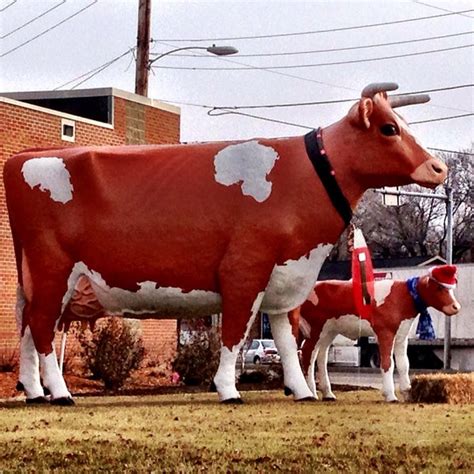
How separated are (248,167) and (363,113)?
1.39 meters

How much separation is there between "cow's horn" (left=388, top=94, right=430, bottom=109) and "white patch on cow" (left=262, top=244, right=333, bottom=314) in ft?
5.98

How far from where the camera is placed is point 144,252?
13.5 meters

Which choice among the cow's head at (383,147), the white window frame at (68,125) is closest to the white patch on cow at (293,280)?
the cow's head at (383,147)

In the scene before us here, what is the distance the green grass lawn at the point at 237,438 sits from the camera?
9406 mm

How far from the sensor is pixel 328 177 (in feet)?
44.9

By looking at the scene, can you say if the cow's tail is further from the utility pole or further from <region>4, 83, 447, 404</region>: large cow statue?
the utility pole

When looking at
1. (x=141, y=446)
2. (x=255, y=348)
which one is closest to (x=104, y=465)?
(x=141, y=446)

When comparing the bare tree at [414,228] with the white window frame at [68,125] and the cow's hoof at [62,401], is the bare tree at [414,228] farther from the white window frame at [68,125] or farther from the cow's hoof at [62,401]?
the cow's hoof at [62,401]

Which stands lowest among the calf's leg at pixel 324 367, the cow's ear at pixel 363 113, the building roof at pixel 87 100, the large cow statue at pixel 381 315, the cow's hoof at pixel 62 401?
the cow's hoof at pixel 62 401

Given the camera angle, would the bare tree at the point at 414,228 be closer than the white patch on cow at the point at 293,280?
No

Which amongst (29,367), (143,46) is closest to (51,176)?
(29,367)

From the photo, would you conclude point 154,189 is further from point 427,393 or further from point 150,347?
point 150,347

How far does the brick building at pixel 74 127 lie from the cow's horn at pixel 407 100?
12675 millimetres

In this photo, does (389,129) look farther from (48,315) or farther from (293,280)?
(48,315)
